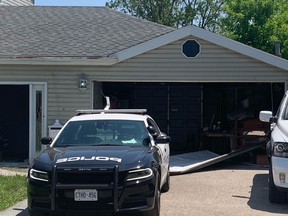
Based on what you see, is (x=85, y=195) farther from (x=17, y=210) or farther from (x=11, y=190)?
(x=11, y=190)

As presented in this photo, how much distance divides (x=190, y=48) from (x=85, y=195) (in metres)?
8.25

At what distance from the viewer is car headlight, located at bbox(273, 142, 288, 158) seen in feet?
28.8

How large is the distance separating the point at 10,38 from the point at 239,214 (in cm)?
1034

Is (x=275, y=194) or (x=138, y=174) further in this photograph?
(x=275, y=194)

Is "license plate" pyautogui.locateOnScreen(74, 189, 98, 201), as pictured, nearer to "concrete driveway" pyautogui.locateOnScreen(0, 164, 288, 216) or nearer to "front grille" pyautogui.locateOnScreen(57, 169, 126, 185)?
"front grille" pyautogui.locateOnScreen(57, 169, 126, 185)

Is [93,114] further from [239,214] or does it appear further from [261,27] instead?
[261,27]

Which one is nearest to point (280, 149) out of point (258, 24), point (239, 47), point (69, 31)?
point (239, 47)

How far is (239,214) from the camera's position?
853 centimetres

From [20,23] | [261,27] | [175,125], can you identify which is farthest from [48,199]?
[261,27]

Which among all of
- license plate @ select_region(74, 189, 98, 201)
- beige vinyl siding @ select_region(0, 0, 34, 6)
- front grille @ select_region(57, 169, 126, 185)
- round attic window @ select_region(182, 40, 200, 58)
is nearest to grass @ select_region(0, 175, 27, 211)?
front grille @ select_region(57, 169, 126, 185)

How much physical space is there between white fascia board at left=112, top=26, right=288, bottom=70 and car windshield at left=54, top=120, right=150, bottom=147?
5.75 meters

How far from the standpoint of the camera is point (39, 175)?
7555 mm

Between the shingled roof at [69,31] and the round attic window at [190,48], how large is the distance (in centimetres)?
168

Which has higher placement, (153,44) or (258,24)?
(258,24)
